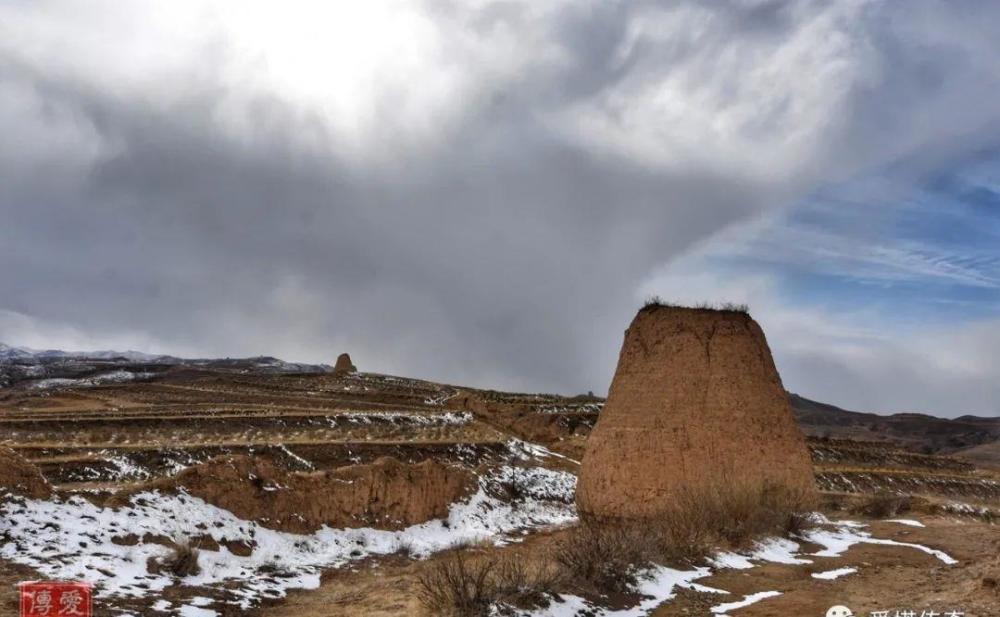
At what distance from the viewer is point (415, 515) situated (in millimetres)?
18406

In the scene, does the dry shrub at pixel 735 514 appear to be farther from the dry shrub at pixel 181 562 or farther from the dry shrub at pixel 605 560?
the dry shrub at pixel 181 562

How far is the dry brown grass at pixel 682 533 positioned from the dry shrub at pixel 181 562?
5503mm

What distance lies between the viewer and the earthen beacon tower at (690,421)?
55.0ft

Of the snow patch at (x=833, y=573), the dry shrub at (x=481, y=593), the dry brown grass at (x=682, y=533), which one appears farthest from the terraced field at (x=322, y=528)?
the dry brown grass at (x=682, y=533)

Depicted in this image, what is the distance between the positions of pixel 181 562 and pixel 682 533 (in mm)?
8351

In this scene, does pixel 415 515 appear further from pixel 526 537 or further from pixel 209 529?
pixel 209 529

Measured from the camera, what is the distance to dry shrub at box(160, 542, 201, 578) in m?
10.8

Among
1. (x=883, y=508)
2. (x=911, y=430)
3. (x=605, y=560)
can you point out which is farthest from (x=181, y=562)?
(x=911, y=430)

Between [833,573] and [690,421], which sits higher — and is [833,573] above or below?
below

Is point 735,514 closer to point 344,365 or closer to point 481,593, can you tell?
point 481,593

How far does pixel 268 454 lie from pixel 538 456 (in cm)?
1274

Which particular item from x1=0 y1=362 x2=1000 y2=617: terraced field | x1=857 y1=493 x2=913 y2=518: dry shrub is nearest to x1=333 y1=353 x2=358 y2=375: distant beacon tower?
x1=0 y1=362 x2=1000 y2=617: terraced field

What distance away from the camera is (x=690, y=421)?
16969 mm

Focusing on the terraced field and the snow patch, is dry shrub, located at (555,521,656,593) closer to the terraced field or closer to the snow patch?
the terraced field
